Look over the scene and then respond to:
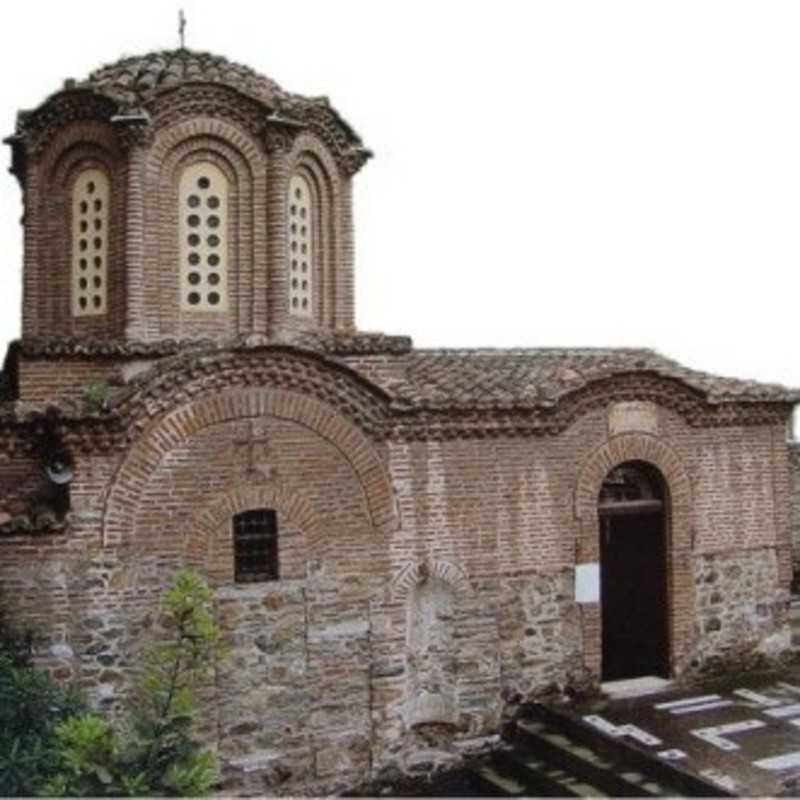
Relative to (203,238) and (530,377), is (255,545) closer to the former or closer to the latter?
(203,238)

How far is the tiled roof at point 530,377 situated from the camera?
13031mm

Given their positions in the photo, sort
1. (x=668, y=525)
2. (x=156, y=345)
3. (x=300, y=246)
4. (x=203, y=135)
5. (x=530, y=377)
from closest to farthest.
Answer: (x=156, y=345) < (x=203, y=135) < (x=300, y=246) < (x=530, y=377) < (x=668, y=525)

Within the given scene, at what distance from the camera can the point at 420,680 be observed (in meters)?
12.8

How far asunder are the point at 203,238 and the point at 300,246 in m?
1.40

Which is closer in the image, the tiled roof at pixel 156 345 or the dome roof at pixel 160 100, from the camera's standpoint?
the tiled roof at pixel 156 345

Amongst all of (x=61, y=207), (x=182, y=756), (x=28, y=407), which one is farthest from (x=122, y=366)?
(x=182, y=756)

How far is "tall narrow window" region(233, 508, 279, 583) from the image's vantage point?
11.8m

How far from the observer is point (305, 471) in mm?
12078

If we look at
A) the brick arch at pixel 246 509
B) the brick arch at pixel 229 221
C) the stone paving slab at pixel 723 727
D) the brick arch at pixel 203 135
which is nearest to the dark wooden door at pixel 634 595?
A: the stone paving slab at pixel 723 727

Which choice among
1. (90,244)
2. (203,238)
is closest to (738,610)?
(203,238)

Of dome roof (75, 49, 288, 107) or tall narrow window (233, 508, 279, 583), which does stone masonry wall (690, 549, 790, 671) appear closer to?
tall narrow window (233, 508, 279, 583)

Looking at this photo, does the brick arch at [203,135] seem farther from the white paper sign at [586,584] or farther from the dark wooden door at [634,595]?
the dark wooden door at [634,595]

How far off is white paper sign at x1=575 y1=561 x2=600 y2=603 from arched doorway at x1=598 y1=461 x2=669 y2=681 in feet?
2.99

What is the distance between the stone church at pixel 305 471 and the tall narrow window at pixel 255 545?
0.09ft
